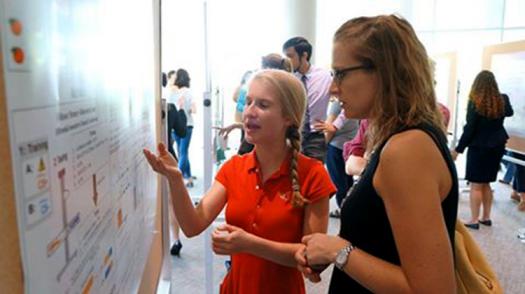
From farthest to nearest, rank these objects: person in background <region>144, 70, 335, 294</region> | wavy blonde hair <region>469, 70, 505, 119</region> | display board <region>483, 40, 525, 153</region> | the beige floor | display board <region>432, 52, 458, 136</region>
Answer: display board <region>432, 52, 458, 136</region>, display board <region>483, 40, 525, 153</region>, wavy blonde hair <region>469, 70, 505, 119</region>, the beige floor, person in background <region>144, 70, 335, 294</region>

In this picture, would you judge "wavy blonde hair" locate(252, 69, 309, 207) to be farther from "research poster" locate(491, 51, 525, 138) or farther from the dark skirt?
"research poster" locate(491, 51, 525, 138)

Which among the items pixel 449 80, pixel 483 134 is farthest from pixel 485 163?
pixel 449 80

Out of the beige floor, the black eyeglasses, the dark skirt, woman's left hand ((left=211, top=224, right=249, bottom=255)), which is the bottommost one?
the beige floor

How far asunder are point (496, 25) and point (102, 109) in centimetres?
839

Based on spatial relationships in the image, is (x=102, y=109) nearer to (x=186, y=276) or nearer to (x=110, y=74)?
(x=110, y=74)

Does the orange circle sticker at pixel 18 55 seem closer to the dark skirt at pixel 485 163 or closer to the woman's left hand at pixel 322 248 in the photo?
the woman's left hand at pixel 322 248

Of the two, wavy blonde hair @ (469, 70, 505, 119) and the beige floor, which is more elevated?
wavy blonde hair @ (469, 70, 505, 119)

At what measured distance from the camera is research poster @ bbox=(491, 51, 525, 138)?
15.2ft

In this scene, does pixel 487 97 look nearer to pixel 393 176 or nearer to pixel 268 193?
pixel 268 193

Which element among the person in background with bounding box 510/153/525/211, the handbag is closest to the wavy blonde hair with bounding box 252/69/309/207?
the handbag

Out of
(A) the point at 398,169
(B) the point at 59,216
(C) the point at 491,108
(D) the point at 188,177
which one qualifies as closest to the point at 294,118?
(A) the point at 398,169

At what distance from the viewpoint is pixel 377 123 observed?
94cm

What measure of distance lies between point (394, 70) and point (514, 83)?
469 cm

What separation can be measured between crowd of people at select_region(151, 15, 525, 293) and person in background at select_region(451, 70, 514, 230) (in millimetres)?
3309
